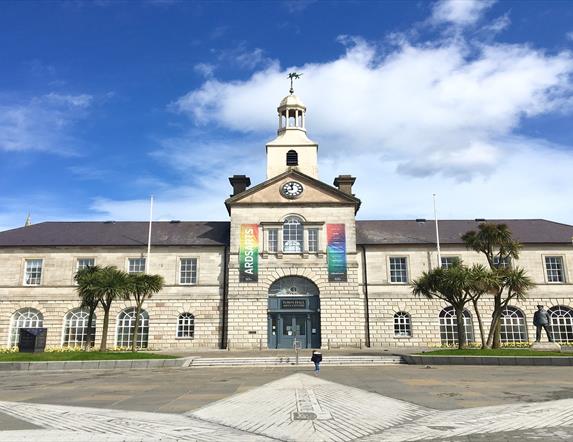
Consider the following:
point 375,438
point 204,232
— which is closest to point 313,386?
point 375,438

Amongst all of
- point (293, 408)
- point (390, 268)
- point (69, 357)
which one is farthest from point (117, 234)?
point (293, 408)

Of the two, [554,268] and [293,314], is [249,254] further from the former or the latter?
[554,268]

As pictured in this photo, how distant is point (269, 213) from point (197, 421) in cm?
2677

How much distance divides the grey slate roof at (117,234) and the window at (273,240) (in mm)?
3559

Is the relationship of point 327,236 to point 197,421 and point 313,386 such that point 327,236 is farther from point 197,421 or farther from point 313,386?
point 197,421

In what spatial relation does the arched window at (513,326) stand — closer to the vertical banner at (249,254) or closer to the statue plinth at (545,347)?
the statue plinth at (545,347)

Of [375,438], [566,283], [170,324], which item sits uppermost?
[566,283]

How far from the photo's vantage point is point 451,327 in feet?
117

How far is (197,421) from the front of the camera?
31.8 ft

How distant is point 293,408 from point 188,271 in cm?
2686

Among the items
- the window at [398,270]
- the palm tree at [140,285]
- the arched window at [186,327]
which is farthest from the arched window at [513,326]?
the palm tree at [140,285]

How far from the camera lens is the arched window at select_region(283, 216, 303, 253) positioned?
3550cm

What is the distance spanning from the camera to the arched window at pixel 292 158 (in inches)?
1547

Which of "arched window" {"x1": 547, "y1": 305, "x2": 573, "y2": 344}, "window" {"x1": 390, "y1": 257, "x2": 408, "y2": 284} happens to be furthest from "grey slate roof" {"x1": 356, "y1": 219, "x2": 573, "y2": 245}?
"arched window" {"x1": 547, "y1": 305, "x2": 573, "y2": 344}
